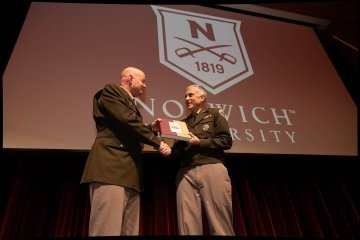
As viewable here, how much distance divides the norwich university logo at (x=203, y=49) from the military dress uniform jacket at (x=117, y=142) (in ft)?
3.22

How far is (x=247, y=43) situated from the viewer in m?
3.37

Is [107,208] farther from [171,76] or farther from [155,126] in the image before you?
[171,76]

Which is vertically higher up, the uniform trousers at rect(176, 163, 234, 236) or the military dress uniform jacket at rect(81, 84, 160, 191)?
the military dress uniform jacket at rect(81, 84, 160, 191)

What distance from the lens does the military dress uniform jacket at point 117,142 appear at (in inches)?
72.8

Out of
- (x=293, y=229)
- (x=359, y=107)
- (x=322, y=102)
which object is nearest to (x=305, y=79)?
(x=322, y=102)

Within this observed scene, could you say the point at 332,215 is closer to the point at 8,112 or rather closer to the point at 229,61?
the point at 229,61

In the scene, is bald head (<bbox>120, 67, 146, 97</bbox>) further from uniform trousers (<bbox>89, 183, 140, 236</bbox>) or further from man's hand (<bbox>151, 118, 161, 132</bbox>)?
uniform trousers (<bbox>89, 183, 140, 236</bbox>)

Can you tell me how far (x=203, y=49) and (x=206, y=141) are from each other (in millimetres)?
1242

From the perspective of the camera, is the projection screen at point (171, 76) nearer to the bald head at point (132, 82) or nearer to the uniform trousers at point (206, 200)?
the bald head at point (132, 82)

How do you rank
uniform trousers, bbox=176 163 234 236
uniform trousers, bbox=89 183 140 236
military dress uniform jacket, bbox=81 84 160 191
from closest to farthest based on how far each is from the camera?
uniform trousers, bbox=89 183 140 236 < military dress uniform jacket, bbox=81 84 160 191 < uniform trousers, bbox=176 163 234 236

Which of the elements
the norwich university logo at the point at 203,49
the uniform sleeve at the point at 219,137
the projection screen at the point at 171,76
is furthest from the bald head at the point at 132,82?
the norwich university logo at the point at 203,49

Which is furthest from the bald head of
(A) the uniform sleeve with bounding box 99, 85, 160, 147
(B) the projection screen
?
(B) the projection screen

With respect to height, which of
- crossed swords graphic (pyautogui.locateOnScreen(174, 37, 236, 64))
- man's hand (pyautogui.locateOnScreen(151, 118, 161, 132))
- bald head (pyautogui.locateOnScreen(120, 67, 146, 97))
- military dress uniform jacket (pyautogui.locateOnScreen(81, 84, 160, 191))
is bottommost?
military dress uniform jacket (pyautogui.locateOnScreen(81, 84, 160, 191))

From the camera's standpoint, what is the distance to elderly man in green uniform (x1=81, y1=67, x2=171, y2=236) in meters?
1.77
